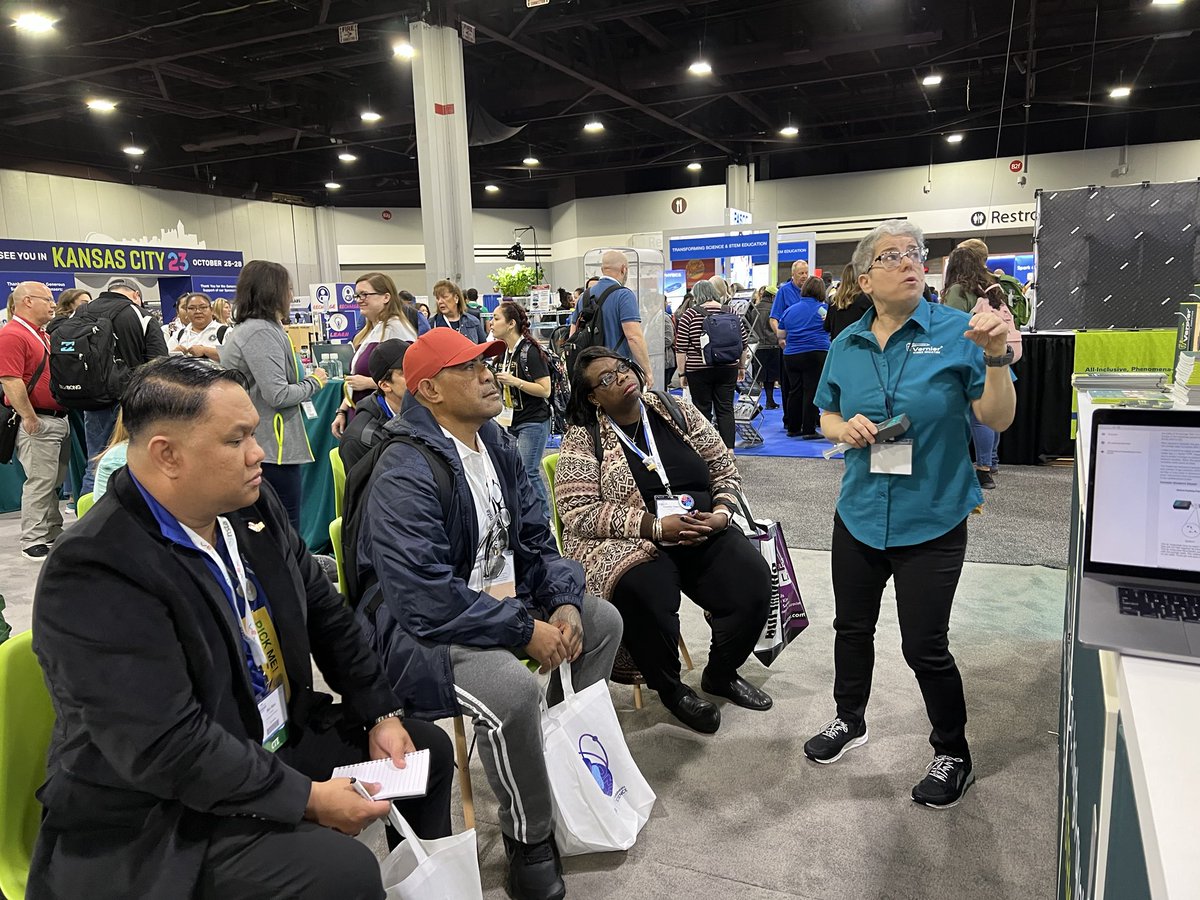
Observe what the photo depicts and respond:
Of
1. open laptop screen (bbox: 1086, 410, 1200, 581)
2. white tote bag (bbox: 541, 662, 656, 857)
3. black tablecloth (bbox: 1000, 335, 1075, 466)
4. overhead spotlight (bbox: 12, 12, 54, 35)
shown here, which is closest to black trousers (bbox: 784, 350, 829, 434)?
black tablecloth (bbox: 1000, 335, 1075, 466)

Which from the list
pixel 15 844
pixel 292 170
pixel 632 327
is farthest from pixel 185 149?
pixel 15 844

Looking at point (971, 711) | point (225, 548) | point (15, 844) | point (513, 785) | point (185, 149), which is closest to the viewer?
point (15, 844)

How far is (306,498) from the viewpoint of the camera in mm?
4539

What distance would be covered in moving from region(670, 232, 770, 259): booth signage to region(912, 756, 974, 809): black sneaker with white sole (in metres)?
9.60

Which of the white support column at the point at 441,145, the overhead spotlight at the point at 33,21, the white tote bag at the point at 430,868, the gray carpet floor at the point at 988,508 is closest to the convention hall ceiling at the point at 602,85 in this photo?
the overhead spotlight at the point at 33,21

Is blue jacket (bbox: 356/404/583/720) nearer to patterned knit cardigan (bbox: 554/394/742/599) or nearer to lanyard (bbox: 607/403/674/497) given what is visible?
patterned knit cardigan (bbox: 554/394/742/599)

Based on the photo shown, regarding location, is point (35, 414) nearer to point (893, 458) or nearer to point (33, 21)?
point (893, 458)

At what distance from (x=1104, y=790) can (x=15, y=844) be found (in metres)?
1.61

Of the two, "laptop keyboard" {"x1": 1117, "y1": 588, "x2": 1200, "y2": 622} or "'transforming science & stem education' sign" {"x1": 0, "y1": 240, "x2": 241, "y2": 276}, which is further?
"'transforming science & stem education' sign" {"x1": 0, "y1": 240, "x2": 241, "y2": 276}

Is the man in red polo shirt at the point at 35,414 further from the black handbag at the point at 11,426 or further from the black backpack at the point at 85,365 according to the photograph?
the black backpack at the point at 85,365

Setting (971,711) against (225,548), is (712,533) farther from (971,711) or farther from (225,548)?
(225,548)

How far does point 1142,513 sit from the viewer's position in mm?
1168

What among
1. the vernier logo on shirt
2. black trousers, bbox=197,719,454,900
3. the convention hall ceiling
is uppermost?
the convention hall ceiling

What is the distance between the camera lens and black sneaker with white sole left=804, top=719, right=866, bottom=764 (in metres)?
2.41
